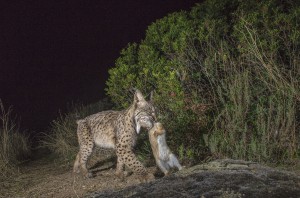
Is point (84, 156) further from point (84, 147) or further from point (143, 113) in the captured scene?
point (143, 113)

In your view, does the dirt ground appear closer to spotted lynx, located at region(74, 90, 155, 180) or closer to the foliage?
spotted lynx, located at region(74, 90, 155, 180)

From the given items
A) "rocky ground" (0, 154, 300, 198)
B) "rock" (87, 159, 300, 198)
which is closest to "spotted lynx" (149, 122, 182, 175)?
"rocky ground" (0, 154, 300, 198)

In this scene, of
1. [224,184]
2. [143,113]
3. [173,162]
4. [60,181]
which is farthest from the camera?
[60,181]

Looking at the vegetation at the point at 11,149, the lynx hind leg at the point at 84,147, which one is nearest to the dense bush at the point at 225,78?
the lynx hind leg at the point at 84,147

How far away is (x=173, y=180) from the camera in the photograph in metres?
4.71

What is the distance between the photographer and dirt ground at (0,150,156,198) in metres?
7.60

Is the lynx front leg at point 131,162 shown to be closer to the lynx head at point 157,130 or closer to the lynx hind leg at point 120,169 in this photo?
the lynx hind leg at point 120,169

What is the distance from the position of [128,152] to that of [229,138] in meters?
1.66

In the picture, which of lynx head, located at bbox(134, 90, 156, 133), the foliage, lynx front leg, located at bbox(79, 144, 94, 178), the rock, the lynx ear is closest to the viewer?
the rock

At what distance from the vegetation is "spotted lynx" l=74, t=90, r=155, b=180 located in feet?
5.16

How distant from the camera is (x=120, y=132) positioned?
26.8ft

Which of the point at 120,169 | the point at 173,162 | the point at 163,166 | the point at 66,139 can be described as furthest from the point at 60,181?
the point at 66,139

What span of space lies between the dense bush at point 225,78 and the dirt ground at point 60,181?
1.19 meters

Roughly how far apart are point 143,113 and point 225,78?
53.5 inches
